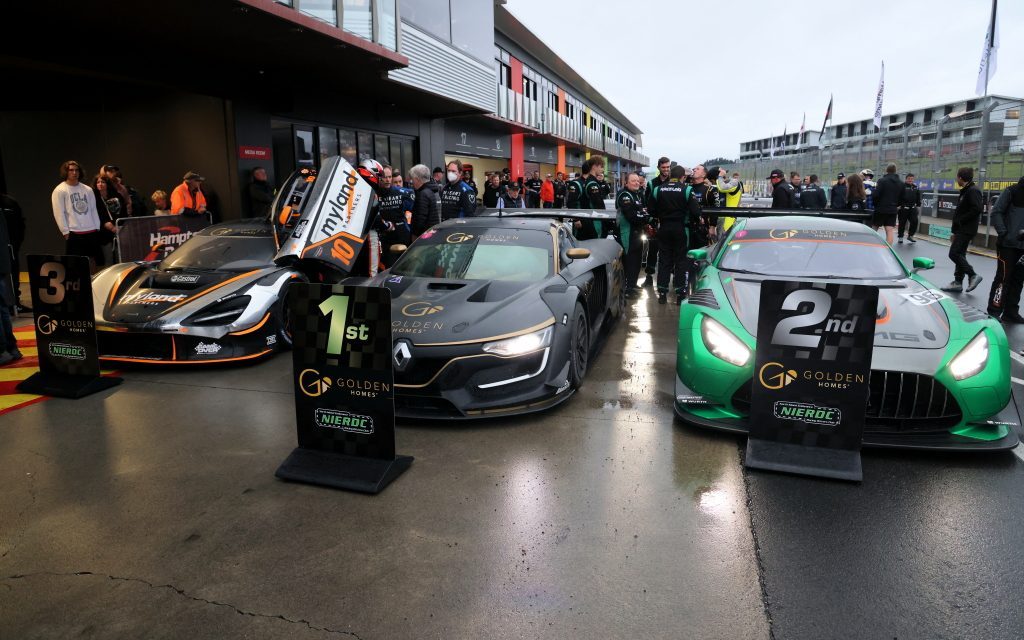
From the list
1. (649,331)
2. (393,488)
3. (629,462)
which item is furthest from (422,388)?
(649,331)

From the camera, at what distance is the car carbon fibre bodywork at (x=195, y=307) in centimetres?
543

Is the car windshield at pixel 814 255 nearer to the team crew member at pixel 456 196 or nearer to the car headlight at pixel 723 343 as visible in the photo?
the car headlight at pixel 723 343

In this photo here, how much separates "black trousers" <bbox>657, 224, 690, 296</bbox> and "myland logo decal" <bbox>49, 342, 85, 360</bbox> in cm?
648

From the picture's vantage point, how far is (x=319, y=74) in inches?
441

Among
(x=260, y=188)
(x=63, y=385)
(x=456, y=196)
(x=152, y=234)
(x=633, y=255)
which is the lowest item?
(x=63, y=385)

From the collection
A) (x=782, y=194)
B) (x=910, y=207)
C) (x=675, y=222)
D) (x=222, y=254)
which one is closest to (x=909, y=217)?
(x=910, y=207)

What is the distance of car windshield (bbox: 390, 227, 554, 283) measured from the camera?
5.19m

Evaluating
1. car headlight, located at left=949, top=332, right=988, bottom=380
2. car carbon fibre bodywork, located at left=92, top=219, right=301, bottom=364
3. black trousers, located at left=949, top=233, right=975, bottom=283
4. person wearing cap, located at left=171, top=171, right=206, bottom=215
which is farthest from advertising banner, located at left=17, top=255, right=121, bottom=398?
→ black trousers, located at left=949, top=233, right=975, bottom=283

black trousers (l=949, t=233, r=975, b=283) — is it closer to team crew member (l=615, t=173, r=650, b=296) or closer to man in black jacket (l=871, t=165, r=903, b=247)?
man in black jacket (l=871, t=165, r=903, b=247)

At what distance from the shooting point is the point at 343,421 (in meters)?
3.56

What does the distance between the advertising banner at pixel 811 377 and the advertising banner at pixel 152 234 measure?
6.58 meters

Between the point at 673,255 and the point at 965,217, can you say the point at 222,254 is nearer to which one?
the point at 673,255

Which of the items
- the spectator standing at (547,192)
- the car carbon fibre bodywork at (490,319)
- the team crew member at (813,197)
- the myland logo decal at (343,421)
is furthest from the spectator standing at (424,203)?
the spectator standing at (547,192)

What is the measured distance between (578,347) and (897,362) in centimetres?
211
